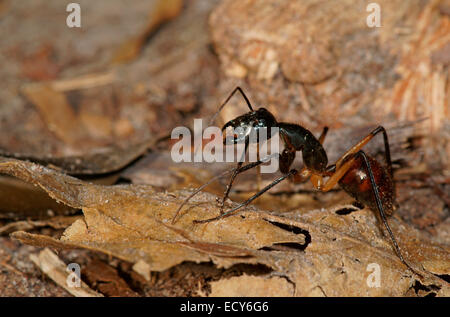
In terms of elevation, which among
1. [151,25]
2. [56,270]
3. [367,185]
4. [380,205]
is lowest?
[56,270]

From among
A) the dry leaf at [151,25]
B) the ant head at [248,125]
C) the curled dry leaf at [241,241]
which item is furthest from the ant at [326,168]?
the dry leaf at [151,25]

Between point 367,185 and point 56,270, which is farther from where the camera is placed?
point 367,185

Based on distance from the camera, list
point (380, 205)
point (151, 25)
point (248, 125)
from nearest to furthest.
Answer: point (380, 205) < point (248, 125) < point (151, 25)

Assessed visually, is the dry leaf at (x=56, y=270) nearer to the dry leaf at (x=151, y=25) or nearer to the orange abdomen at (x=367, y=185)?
the orange abdomen at (x=367, y=185)

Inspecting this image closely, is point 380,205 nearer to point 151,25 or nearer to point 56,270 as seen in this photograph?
point 56,270

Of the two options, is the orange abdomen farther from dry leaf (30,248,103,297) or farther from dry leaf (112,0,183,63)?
dry leaf (112,0,183,63)

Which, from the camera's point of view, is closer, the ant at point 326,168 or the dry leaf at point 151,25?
the ant at point 326,168

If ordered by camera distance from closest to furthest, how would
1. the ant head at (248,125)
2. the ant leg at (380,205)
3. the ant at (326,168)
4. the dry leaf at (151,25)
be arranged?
the ant leg at (380,205), the ant at (326,168), the ant head at (248,125), the dry leaf at (151,25)

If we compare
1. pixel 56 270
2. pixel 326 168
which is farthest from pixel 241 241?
pixel 326 168
